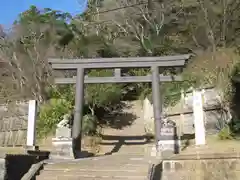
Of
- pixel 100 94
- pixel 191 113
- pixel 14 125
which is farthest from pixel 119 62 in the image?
pixel 14 125

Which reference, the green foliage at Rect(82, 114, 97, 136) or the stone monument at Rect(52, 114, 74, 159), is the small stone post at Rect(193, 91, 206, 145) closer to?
the stone monument at Rect(52, 114, 74, 159)

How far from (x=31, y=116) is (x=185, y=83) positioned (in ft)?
26.8

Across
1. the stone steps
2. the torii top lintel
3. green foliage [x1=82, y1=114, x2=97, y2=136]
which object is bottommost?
the stone steps

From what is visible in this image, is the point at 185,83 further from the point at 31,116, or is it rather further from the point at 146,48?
the point at 31,116

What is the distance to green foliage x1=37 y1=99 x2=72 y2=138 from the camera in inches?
619

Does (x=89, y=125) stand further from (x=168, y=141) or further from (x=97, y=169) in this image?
(x=97, y=169)

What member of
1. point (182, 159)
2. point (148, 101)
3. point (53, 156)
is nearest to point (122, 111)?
point (148, 101)

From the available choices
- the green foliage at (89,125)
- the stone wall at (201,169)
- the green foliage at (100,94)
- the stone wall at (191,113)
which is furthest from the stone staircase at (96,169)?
the green foliage at (100,94)

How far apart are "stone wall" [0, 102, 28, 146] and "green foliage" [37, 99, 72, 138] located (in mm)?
837

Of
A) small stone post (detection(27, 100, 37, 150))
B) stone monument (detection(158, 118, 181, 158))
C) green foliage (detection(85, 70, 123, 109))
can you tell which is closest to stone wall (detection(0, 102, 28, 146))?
green foliage (detection(85, 70, 123, 109))

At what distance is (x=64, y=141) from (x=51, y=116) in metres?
5.30

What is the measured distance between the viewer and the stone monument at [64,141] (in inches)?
416

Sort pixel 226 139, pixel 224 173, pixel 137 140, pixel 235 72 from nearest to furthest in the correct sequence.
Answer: pixel 224 173, pixel 226 139, pixel 235 72, pixel 137 140

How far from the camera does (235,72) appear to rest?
13.7 metres
